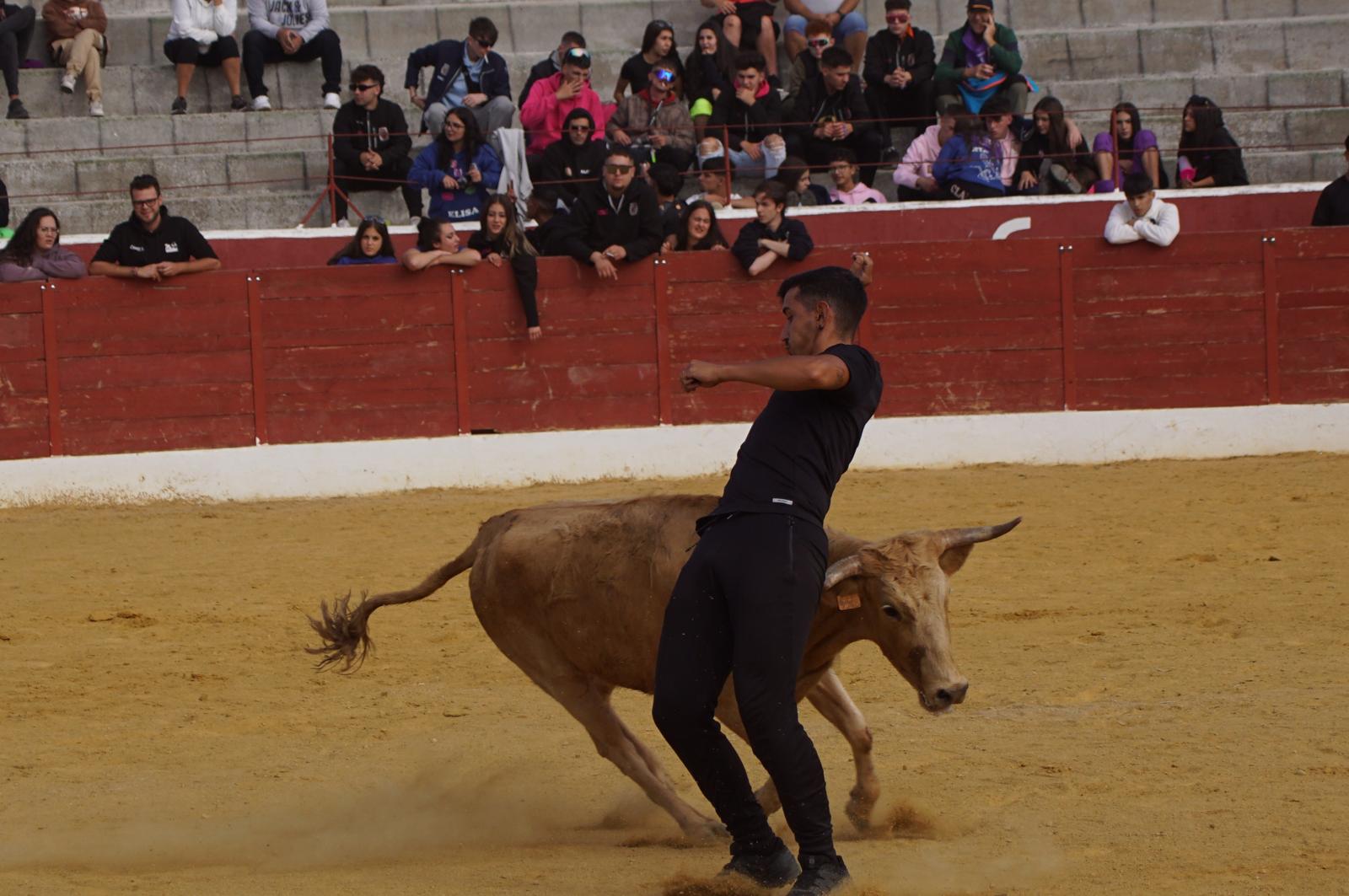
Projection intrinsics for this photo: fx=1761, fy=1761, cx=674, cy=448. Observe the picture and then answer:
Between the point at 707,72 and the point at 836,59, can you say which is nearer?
the point at 836,59

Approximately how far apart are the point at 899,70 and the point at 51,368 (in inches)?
285

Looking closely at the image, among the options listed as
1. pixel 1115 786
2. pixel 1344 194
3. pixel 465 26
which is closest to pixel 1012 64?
pixel 1344 194

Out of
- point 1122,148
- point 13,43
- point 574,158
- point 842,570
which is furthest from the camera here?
point 13,43

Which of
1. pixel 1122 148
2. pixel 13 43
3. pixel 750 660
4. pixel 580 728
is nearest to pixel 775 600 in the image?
pixel 750 660

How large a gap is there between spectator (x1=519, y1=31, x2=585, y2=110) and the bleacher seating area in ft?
4.79

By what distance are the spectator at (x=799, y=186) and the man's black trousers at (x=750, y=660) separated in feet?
32.6

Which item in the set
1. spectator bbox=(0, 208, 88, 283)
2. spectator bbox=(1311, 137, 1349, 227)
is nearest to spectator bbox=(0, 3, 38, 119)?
spectator bbox=(0, 208, 88, 283)

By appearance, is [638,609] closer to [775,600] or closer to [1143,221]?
[775,600]

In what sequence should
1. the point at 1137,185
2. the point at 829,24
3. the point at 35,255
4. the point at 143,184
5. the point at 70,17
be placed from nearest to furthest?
the point at 143,184 → the point at 35,255 → the point at 1137,185 → the point at 829,24 → the point at 70,17

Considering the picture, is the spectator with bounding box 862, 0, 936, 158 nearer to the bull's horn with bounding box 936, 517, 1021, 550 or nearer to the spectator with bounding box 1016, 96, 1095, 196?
the spectator with bounding box 1016, 96, 1095, 196

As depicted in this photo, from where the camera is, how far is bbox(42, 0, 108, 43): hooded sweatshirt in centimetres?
1591

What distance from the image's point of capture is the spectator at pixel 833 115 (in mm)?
14180

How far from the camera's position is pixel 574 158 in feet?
42.9

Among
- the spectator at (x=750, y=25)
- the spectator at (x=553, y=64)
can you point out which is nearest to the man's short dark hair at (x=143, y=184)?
the spectator at (x=553, y=64)
